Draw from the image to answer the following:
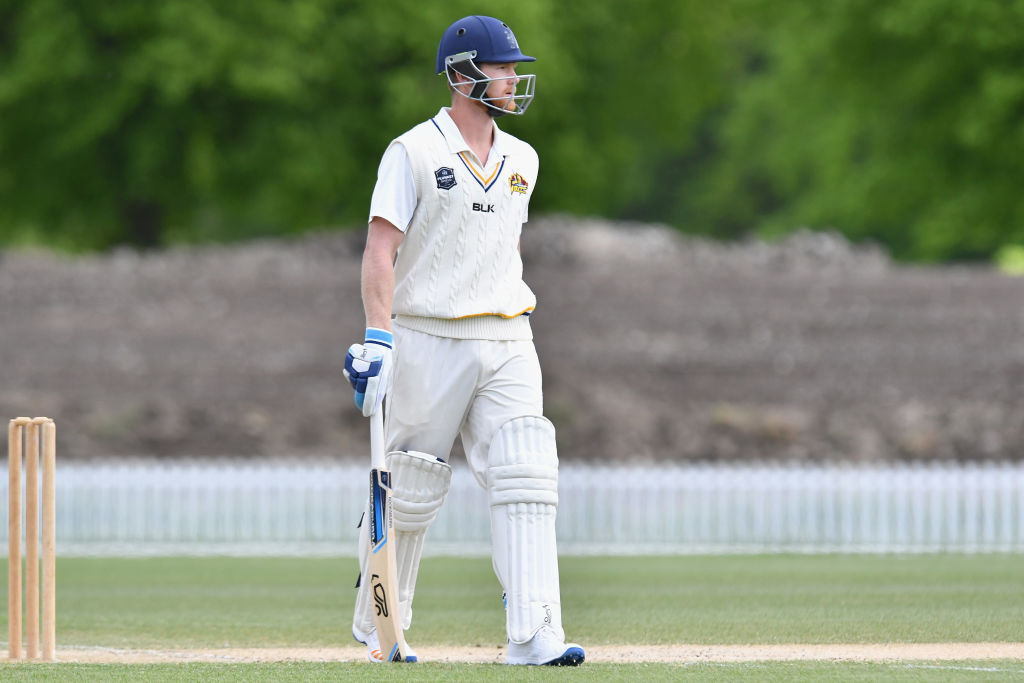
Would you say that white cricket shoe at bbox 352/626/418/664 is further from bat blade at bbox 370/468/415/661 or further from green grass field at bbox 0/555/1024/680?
green grass field at bbox 0/555/1024/680

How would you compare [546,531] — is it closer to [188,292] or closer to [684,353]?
[684,353]

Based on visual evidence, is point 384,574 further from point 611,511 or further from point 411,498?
point 611,511

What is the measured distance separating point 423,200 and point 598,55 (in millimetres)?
27786

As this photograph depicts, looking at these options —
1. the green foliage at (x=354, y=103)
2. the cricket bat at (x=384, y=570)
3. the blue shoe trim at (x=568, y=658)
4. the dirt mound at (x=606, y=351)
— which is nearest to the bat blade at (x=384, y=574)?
the cricket bat at (x=384, y=570)

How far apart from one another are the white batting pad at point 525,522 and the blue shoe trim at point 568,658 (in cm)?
9

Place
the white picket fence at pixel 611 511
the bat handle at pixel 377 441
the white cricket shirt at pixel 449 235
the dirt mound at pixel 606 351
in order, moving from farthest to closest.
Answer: the dirt mound at pixel 606 351
the white picket fence at pixel 611 511
the white cricket shirt at pixel 449 235
the bat handle at pixel 377 441

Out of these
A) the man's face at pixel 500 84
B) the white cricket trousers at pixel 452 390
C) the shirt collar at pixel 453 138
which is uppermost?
the man's face at pixel 500 84

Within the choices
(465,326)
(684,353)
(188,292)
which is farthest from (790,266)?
(465,326)

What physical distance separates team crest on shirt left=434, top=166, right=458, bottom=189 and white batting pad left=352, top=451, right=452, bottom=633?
2.95ft

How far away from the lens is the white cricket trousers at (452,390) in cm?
575

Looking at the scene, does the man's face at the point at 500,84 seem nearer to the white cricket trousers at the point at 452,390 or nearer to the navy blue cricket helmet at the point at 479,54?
the navy blue cricket helmet at the point at 479,54

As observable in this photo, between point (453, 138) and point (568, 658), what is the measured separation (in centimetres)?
177

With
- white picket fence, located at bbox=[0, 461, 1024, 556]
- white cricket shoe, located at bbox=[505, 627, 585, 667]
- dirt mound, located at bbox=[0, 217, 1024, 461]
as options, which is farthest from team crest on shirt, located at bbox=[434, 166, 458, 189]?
dirt mound, located at bbox=[0, 217, 1024, 461]

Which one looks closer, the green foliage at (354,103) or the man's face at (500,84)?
the man's face at (500,84)
